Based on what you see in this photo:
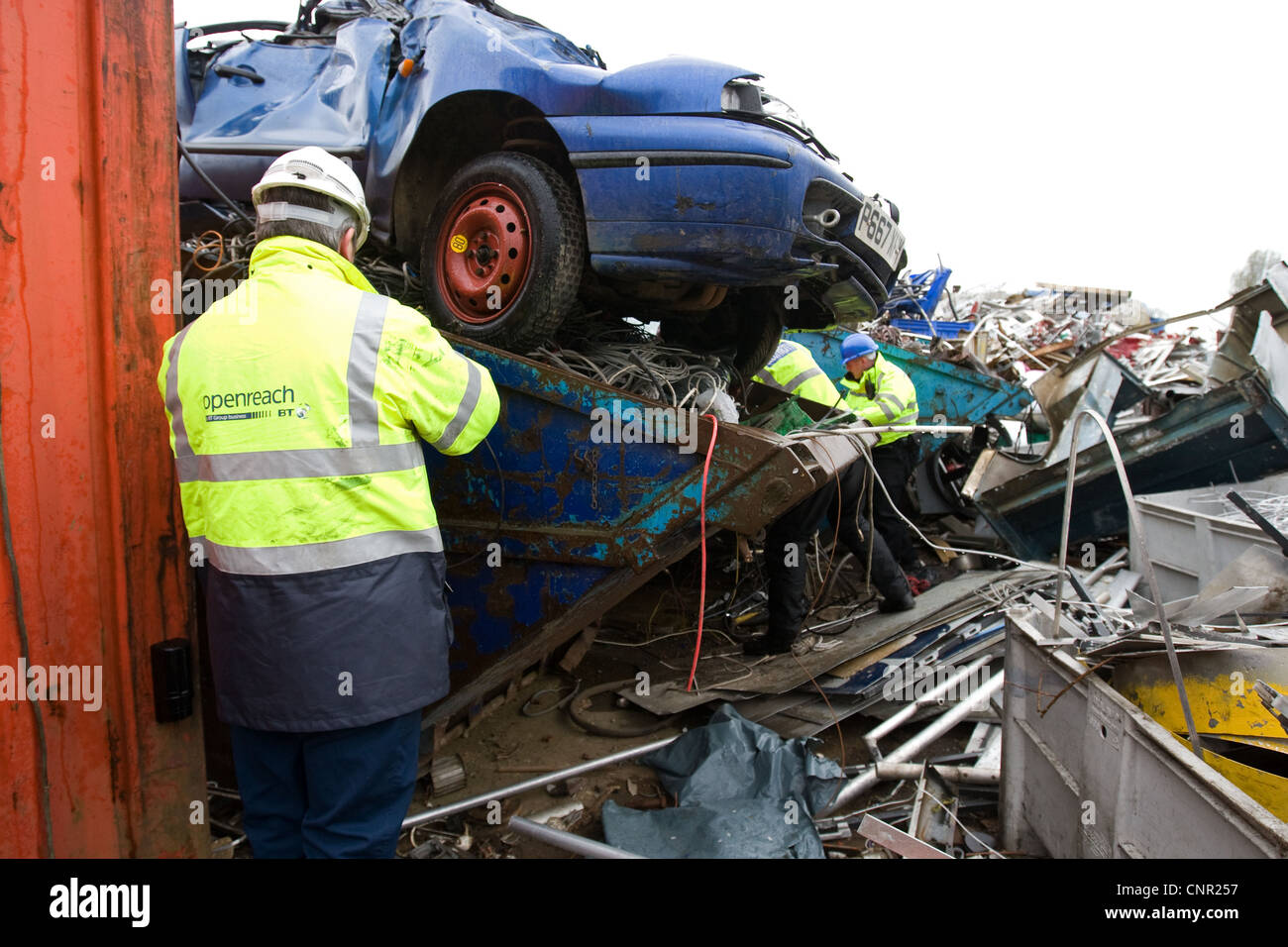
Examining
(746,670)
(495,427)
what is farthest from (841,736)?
(495,427)

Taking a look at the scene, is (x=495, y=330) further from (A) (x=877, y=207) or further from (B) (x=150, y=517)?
(A) (x=877, y=207)

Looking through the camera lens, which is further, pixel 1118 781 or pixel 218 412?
pixel 1118 781

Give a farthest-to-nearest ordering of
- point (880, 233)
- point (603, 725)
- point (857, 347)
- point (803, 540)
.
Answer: point (857, 347) → point (803, 540) → point (603, 725) → point (880, 233)

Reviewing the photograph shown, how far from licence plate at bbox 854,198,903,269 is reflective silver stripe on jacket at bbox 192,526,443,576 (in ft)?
7.53

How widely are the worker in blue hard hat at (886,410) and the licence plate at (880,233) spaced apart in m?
1.68

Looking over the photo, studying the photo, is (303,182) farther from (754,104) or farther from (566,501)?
(754,104)

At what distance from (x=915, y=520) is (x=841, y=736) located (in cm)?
423

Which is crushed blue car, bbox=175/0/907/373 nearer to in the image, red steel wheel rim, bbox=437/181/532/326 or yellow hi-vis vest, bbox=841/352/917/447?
red steel wheel rim, bbox=437/181/532/326

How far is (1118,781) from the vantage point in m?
1.91

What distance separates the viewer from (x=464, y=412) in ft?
6.38

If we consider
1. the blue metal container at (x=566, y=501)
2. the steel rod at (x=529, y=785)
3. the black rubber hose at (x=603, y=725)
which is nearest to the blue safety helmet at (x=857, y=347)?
the blue metal container at (x=566, y=501)

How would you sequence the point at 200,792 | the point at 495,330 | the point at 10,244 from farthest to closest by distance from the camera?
1. the point at 495,330
2. the point at 200,792
3. the point at 10,244

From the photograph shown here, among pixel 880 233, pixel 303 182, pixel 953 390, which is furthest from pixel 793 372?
pixel 303 182

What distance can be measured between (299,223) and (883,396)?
4.19m
